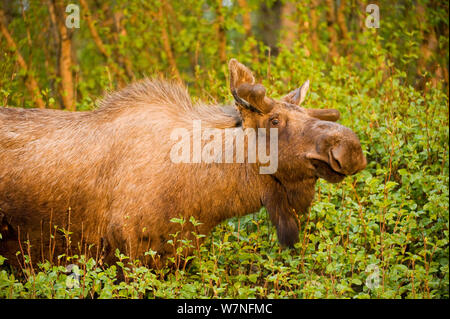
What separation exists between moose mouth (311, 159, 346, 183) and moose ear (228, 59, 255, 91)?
3.15ft

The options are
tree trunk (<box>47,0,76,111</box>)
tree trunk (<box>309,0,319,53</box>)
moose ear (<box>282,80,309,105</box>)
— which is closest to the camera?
moose ear (<box>282,80,309,105</box>)

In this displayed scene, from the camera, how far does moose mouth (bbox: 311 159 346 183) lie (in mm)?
4742

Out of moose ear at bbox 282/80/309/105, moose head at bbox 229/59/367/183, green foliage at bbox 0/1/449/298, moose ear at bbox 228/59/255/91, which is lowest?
green foliage at bbox 0/1/449/298

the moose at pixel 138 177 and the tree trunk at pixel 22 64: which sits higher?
the tree trunk at pixel 22 64

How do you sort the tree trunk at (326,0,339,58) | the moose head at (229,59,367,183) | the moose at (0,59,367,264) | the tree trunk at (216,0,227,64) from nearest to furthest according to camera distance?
1. the moose head at (229,59,367,183)
2. the moose at (0,59,367,264)
3. the tree trunk at (216,0,227,64)
4. the tree trunk at (326,0,339,58)

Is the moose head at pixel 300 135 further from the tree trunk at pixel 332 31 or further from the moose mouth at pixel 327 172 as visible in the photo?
the tree trunk at pixel 332 31

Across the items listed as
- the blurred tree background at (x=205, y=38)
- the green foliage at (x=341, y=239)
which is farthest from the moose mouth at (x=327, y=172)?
the blurred tree background at (x=205, y=38)

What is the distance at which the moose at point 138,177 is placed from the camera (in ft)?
16.8

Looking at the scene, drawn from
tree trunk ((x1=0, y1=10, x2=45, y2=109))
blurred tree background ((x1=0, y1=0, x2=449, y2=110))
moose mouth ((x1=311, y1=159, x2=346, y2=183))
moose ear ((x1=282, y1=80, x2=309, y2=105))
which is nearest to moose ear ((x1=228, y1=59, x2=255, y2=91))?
moose ear ((x1=282, y1=80, x2=309, y2=105))

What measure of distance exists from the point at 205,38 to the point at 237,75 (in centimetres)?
594

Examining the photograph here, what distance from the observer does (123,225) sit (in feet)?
16.6

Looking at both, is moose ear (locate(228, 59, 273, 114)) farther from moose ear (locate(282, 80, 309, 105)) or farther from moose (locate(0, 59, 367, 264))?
moose ear (locate(282, 80, 309, 105))

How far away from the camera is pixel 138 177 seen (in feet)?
17.0
